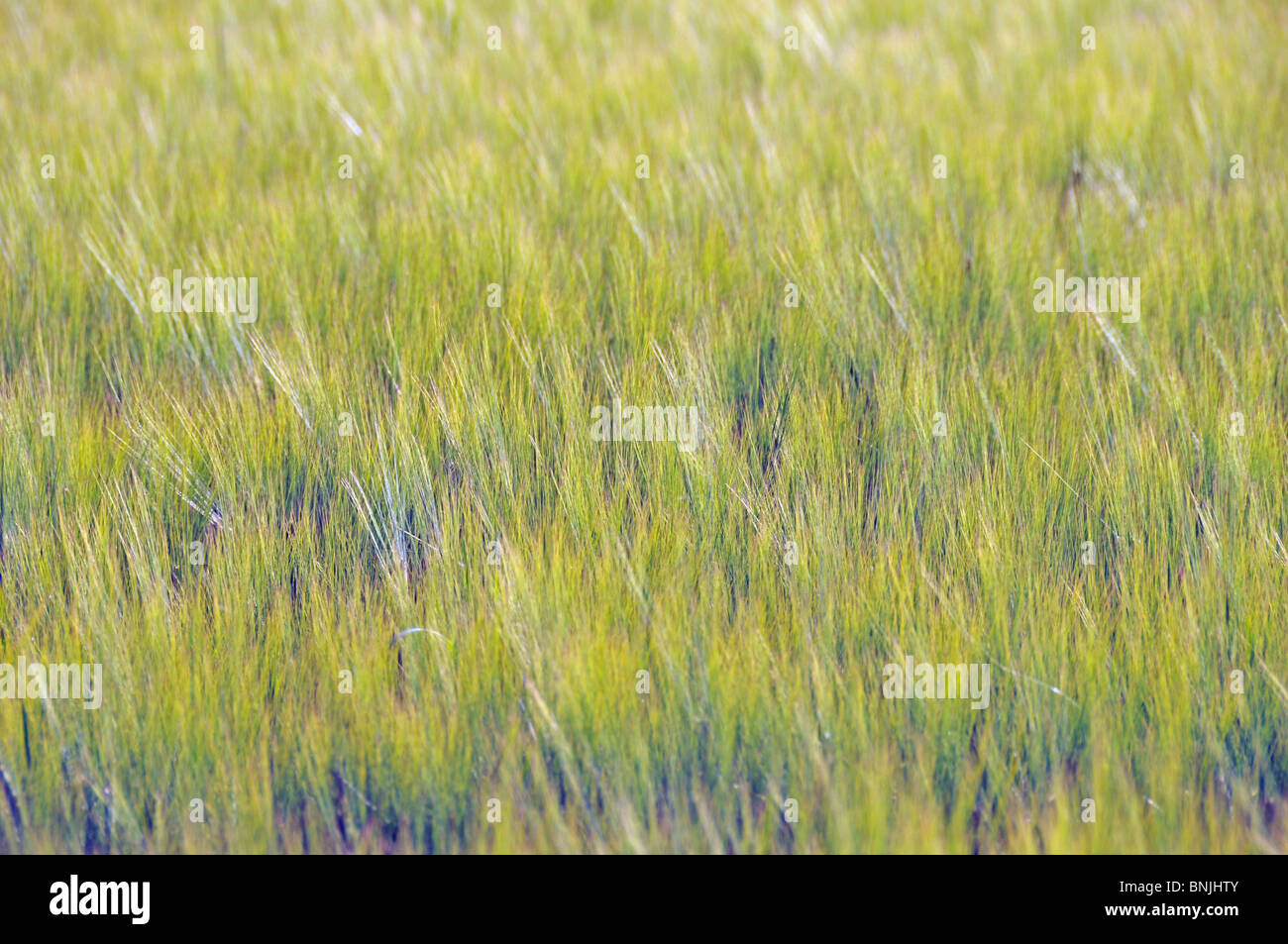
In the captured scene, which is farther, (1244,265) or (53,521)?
(1244,265)

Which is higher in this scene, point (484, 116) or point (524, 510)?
point (484, 116)

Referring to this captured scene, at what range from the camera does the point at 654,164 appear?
2.81 metres

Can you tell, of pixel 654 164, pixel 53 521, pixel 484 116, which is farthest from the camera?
pixel 484 116

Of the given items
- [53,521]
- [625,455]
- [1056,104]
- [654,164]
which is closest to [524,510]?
[625,455]

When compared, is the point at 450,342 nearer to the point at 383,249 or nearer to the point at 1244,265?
the point at 383,249

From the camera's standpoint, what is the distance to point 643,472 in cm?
187

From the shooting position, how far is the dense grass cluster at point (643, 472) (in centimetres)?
147

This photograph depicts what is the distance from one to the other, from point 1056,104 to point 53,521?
2.79 m

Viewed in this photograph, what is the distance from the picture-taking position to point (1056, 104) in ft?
10.4

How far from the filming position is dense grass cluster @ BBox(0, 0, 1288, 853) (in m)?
1.47
